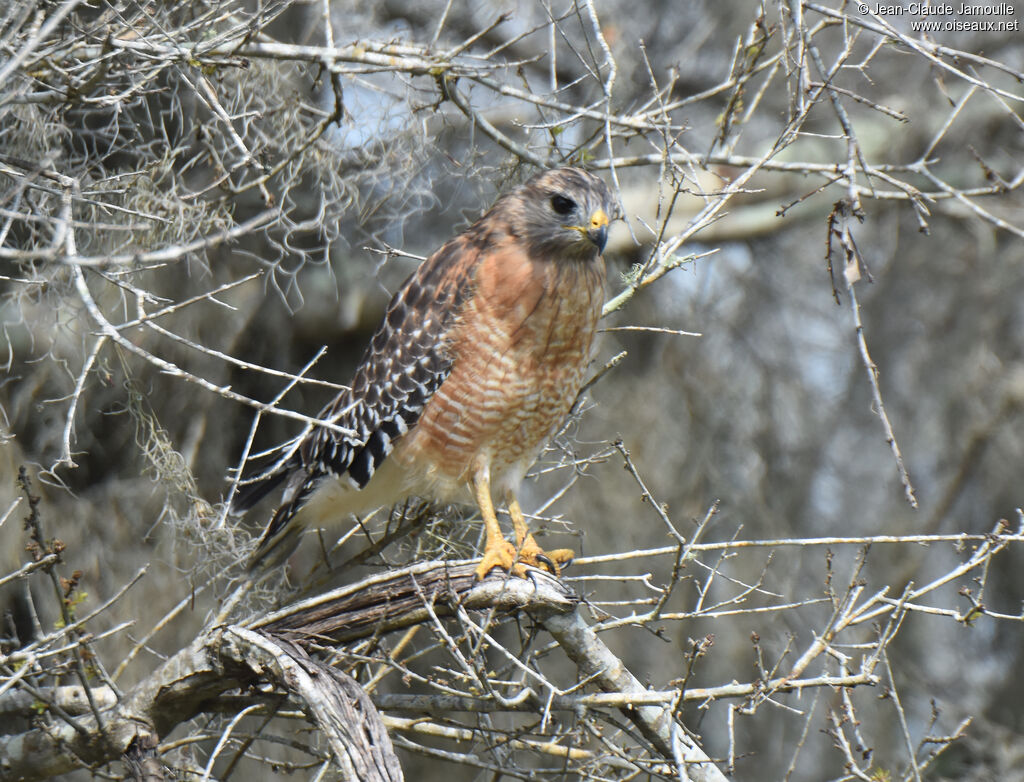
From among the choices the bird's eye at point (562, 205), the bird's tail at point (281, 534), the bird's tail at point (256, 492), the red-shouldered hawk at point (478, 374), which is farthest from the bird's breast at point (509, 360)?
the bird's tail at point (256, 492)

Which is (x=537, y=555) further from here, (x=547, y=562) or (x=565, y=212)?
(x=565, y=212)

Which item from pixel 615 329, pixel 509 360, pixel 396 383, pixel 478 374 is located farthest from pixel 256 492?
pixel 615 329

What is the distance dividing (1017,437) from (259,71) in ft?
20.3

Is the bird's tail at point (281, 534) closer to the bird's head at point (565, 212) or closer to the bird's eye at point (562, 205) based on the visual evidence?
the bird's head at point (565, 212)

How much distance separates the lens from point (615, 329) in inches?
149

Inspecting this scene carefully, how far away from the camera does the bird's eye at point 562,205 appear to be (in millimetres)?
3838

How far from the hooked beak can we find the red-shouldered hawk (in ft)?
0.16

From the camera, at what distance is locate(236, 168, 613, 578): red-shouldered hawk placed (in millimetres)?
4008

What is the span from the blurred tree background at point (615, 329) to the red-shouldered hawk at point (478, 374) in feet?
0.60

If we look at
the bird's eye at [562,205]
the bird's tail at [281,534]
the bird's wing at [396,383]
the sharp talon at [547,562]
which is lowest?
the sharp talon at [547,562]

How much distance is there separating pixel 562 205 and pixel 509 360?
602 millimetres

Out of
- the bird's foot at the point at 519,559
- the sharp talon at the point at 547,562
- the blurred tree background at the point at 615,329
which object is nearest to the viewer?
the blurred tree background at the point at 615,329

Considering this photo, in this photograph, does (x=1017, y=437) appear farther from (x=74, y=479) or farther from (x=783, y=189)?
(x=74, y=479)

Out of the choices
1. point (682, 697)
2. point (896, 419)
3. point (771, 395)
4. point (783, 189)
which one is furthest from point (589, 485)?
point (682, 697)
